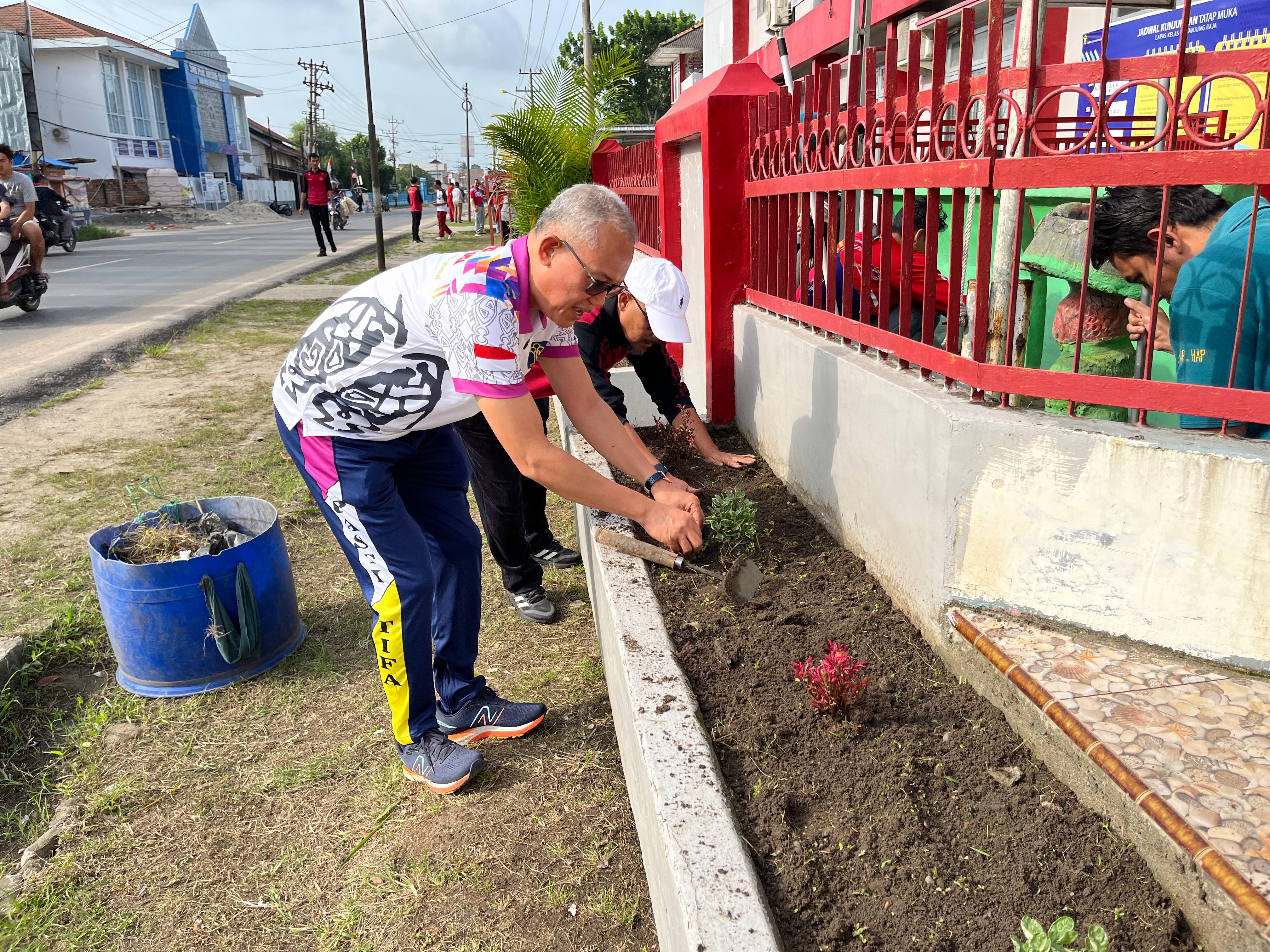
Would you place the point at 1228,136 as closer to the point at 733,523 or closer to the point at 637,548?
the point at 733,523

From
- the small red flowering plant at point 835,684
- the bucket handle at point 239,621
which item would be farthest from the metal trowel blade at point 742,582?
the bucket handle at point 239,621

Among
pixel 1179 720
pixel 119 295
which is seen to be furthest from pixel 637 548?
pixel 119 295

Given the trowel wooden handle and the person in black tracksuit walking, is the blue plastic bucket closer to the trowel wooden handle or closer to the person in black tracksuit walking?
the trowel wooden handle

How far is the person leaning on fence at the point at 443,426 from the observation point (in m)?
2.19

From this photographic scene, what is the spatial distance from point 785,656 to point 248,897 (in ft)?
5.04

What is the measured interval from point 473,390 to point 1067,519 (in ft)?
4.84

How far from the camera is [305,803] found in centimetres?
266

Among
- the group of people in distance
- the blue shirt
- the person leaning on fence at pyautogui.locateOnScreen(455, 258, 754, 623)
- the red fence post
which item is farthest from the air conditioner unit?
the red fence post

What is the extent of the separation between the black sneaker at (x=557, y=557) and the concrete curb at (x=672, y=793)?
1327 millimetres

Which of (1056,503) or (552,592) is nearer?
(1056,503)

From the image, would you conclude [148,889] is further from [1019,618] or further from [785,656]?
[1019,618]

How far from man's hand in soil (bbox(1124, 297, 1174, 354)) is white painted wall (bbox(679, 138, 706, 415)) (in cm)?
237

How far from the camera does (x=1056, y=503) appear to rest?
217cm

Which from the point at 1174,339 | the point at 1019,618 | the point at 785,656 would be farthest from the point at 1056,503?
the point at 785,656
